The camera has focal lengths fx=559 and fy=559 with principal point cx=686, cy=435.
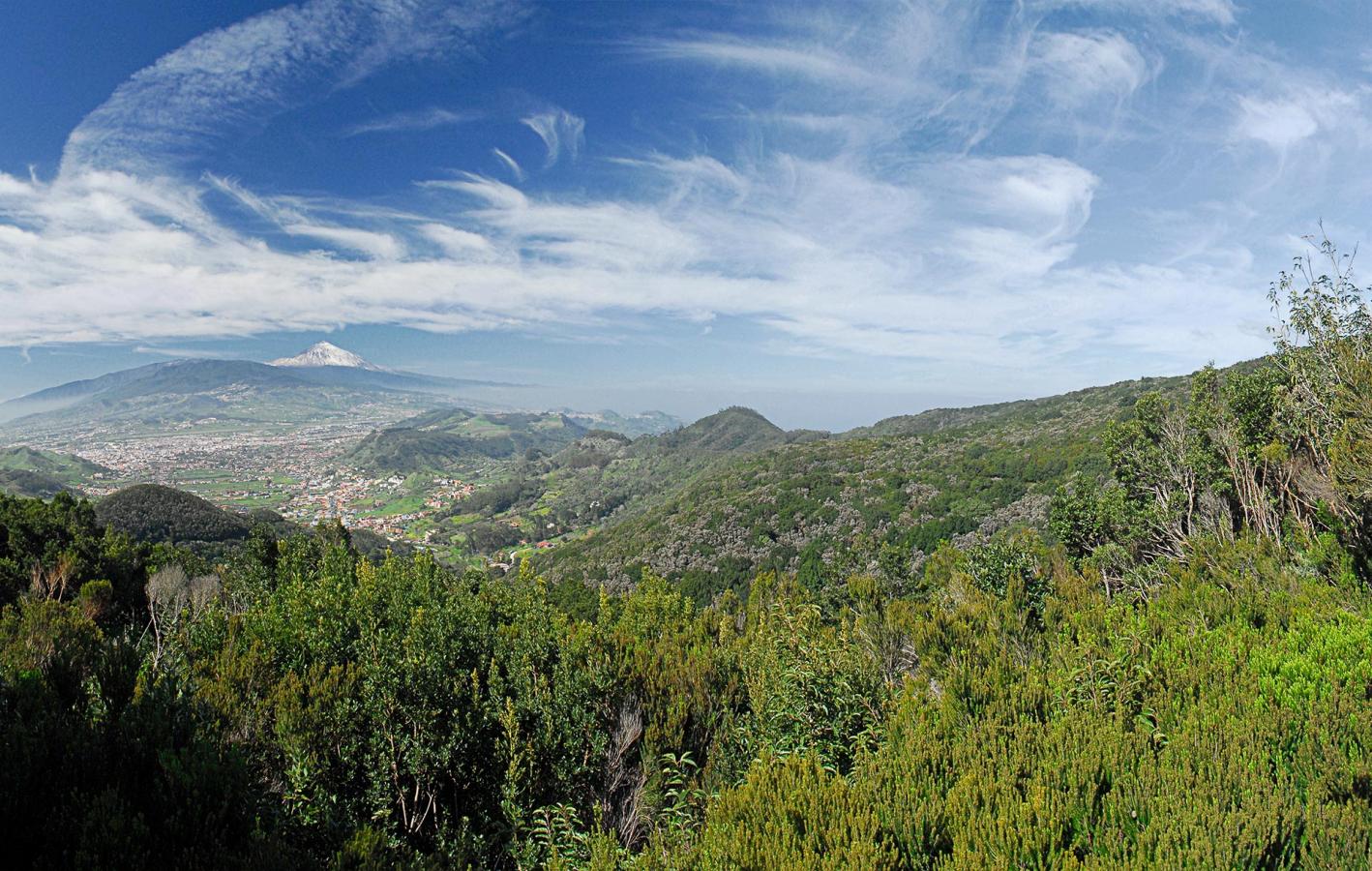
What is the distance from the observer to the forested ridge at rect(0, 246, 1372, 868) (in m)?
4.32

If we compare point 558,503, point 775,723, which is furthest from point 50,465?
point 775,723

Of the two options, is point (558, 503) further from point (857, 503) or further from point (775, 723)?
point (775, 723)

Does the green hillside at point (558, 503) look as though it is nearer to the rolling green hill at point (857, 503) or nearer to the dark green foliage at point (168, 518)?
the rolling green hill at point (857, 503)

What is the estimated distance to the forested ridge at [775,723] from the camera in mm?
4316

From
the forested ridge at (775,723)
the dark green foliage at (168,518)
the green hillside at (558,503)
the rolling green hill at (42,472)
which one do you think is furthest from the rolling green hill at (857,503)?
the rolling green hill at (42,472)

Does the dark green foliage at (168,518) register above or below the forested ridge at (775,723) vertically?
below

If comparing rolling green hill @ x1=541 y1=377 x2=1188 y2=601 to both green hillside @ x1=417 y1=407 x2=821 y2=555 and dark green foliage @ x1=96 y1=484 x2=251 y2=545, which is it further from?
dark green foliage @ x1=96 y1=484 x2=251 y2=545

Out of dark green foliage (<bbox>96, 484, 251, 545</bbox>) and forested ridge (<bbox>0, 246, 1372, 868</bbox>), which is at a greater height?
forested ridge (<bbox>0, 246, 1372, 868</bbox>)

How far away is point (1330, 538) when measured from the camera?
36.5 ft

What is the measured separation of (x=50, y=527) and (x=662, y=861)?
128 ft

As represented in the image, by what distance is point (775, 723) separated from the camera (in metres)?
7.89

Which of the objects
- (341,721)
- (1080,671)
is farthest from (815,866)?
(341,721)

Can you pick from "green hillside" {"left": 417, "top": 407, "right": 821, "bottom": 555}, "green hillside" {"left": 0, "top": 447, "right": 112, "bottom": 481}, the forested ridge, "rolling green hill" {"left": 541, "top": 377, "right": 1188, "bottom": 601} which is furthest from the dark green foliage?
"green hillside" {"left": 0, "top": 447, "right": 112, "bottom": 481}

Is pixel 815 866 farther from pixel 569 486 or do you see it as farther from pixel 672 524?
pixel 569 486
